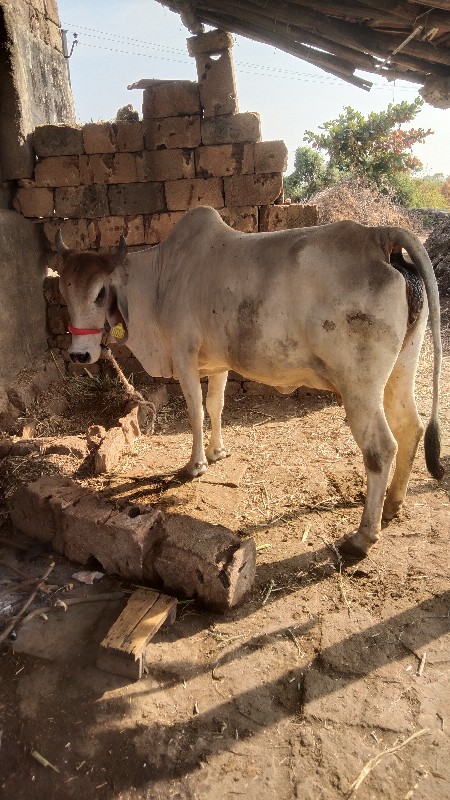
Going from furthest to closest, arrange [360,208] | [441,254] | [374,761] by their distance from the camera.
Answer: [360,208]
[441,254]
[374,761]

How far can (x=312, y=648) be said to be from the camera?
2.63 meters

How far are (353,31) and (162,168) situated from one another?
2.29m

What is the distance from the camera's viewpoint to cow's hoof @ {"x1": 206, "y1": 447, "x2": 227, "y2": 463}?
184 inches

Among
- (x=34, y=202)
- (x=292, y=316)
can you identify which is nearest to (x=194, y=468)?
(x=292, y=316)

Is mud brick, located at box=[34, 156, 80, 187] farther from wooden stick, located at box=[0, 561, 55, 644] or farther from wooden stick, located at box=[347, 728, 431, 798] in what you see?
wooden stick, located at box=[347, 728, 431, 798]

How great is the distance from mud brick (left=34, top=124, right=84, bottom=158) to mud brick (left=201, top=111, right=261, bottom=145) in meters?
1.41

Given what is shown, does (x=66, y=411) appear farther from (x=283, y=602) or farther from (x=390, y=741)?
(x=390, y=741)

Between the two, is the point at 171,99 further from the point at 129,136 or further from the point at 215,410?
the point at 215,410

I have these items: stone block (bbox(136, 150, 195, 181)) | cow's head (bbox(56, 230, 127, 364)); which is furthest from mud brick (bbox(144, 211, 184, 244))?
cow's head (bbox(56, 230, 127, 364))

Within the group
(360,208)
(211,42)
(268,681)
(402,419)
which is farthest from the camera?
(360,208)

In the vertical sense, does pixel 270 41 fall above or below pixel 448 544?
above

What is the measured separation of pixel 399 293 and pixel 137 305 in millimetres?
2068

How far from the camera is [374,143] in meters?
16.8

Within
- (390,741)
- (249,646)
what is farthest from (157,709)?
(390,741)
